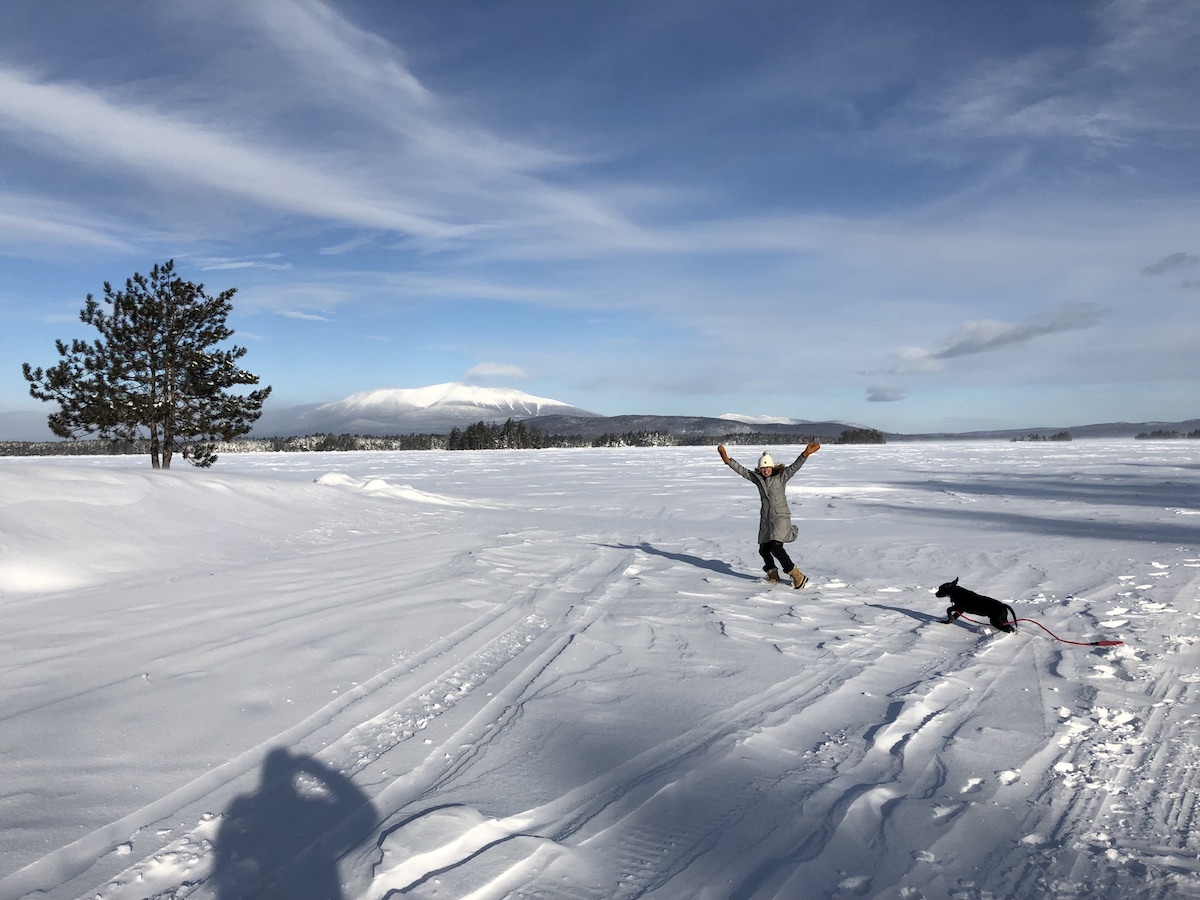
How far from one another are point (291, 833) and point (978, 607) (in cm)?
567

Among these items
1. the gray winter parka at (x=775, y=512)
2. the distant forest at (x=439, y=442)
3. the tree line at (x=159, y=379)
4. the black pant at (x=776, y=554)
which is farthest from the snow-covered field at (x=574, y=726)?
the distant forest at (x=439, y=442)

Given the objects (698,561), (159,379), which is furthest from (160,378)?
(698,561)

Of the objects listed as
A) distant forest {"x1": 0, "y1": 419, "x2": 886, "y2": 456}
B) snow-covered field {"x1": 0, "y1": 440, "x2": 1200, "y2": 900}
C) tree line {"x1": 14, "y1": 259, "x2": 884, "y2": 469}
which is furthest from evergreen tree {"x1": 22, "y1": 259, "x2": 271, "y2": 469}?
distant forest {"x1": 0, "y1": 419, "x2": 886, "y2": 456}

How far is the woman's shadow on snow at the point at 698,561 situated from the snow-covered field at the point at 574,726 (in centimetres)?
15

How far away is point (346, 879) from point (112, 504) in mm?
9480

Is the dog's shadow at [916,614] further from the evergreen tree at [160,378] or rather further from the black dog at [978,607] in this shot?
the evergreen tree at [160,378]

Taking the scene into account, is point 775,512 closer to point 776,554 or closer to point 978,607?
point 776,554

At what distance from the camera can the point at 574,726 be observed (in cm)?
412

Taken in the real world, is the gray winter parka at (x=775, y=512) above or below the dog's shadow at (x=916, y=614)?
above

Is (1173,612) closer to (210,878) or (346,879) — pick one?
(346,879)

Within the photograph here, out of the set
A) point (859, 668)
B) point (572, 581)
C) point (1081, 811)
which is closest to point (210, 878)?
point (1081, 811)

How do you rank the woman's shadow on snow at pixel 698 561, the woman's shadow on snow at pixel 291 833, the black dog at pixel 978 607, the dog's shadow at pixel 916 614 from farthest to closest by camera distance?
the woman's shadow on snow at pixel 698 561 < the dog's shadow at pixel 916 614 < the black dog at pixel 978 607 < the woman's shadow on snow at pixel 291 833

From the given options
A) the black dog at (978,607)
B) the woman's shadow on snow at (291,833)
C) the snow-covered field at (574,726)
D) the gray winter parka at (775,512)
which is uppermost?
the gray winter parka at (775,512)

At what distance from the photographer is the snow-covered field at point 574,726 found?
2.78 m
